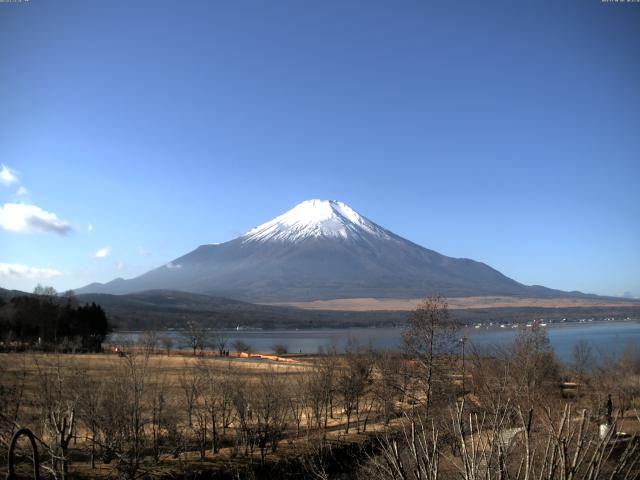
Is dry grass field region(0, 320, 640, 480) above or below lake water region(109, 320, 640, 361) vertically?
above

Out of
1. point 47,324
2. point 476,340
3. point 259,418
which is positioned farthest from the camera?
point 476,340

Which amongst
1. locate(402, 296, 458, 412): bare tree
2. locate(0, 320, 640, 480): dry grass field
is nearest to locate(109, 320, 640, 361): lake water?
locate(0, 320, 640, 480): dry grass field

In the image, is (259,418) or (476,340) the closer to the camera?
(259,418)

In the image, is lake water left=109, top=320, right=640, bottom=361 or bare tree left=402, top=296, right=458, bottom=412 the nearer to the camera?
bare tree left=402, top=296, right=458, bottom=412

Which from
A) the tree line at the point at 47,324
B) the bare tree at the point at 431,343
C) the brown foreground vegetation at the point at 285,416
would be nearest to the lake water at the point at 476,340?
the tree line at the point at 47,324

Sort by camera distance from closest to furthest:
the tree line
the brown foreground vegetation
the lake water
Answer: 1. the brown foreground vegetation
2. the lake water
3. the tree line

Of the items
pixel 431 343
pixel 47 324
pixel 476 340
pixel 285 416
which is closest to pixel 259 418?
pixel 285 416

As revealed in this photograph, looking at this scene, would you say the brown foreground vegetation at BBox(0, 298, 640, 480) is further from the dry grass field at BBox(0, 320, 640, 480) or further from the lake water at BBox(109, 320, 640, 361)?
the lake water at BBox(109, 320, 640, 361)

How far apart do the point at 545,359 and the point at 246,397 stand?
20.0m

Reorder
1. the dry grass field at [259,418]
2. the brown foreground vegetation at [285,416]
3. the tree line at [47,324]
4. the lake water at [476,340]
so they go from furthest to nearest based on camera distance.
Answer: the tree line at [47,324]
the lake water at [476,340]
the dry grass field at [259,418]
the brown foreground vegetation at [285,416]

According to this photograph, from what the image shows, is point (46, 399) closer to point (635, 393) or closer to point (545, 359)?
point (545, 359)

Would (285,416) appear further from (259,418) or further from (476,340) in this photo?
(476,340)

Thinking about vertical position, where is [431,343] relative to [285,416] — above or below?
above

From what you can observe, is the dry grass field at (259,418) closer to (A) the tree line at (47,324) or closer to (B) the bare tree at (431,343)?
(B) the bare tree at (431,343)
